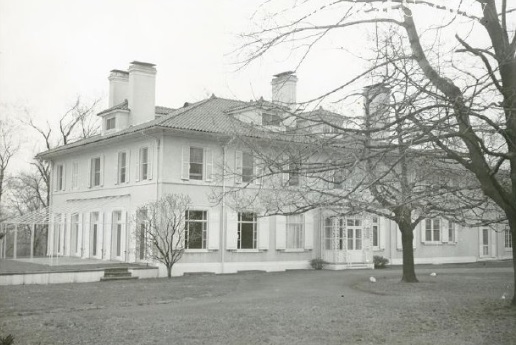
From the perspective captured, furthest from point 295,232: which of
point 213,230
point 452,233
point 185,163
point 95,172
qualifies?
point 452,233

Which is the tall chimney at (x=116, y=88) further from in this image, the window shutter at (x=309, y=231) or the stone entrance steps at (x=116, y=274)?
the stone entrance steps at (x=116, y=274)

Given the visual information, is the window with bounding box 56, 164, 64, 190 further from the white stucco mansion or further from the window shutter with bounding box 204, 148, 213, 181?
the window shutter with bounding box 204, 148, 213, 181

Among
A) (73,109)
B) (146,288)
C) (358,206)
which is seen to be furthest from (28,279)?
(73,109)

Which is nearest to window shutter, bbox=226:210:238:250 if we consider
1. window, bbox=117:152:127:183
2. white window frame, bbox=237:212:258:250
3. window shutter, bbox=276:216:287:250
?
white window frame, bbox=237:212:258:250

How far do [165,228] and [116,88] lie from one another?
12196 millimetres

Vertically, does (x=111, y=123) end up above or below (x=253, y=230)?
above

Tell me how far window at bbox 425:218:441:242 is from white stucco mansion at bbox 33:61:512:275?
60 millimetres

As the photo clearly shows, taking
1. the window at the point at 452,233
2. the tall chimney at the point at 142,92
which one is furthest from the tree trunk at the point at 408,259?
the window at the point at 452,233

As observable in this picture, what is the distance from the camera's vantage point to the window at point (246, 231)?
27.5m

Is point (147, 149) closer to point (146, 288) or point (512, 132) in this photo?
point (146, 288)

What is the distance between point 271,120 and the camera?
372 inches

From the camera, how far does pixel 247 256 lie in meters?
27.4

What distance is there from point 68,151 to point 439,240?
2147 cm

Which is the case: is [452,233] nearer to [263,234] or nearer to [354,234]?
[354,234]
